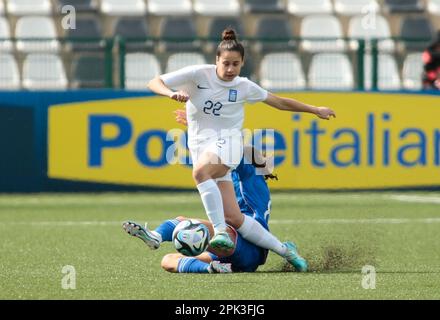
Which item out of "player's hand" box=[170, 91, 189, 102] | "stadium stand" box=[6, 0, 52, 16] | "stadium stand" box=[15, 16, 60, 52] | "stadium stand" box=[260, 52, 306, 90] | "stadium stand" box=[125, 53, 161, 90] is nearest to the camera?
"player's hand" box=[170, 91, 189, 102]

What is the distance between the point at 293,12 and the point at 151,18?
257 cm

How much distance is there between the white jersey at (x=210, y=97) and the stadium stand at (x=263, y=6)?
13583 millimetres

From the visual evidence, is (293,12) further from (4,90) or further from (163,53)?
(4,90)

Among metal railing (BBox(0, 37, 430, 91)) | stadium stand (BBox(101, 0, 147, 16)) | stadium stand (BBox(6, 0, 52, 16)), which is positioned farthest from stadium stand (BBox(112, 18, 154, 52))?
metal railing (BBox(0, 37, 430, 91))

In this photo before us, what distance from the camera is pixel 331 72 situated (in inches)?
667

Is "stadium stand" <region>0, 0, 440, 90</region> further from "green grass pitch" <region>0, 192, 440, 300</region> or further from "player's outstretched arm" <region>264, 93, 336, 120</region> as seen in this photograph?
"player's outstretched arm" <region>264, 93, 336, 120</region>

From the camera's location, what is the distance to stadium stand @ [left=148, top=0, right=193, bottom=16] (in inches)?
851

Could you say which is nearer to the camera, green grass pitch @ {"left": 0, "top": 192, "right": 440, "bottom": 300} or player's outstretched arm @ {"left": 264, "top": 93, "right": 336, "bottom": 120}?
green grass pitch @ {"left": 0, "top": 192, "right": 440, "bottom": 300}

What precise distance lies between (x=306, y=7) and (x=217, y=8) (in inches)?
66.4

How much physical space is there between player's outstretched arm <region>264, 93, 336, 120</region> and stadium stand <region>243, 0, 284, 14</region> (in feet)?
44.3

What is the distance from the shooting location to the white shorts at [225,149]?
327 inches

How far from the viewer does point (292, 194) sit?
54.6 ft

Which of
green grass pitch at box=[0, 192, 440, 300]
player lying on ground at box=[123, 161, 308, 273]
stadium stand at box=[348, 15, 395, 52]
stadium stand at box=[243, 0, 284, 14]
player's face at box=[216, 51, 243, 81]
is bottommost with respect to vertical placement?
green grass pitch at box=[0, 192, 440, 300]

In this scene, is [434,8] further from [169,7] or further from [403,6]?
[169,7]
